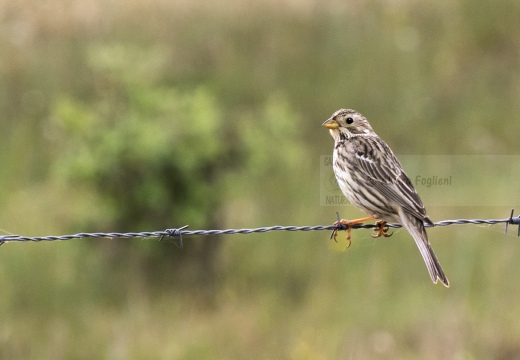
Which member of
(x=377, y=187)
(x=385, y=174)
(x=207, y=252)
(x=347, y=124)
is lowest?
(x=207, y=252)

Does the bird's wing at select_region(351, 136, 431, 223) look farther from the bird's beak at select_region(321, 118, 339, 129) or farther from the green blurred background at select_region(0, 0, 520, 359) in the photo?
the green blurred background at select_region(0, 0, 520, 359)

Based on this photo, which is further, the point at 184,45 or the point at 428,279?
the point at 184,45

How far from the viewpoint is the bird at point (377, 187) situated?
6.89m

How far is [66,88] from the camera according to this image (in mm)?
14273

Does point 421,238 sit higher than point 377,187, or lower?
lower

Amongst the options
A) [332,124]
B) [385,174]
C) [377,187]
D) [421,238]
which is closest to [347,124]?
[332,124]

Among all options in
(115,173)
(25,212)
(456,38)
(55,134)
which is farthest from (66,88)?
(456,38)

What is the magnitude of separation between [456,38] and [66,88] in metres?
6.59

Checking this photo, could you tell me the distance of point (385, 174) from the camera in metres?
7.19

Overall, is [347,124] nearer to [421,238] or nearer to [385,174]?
[385,174]

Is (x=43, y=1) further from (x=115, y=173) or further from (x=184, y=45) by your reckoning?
(x=115, y=173)

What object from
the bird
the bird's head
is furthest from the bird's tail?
the bird's head

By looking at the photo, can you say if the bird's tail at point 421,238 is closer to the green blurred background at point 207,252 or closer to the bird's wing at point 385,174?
the bird's wing at point 385,174

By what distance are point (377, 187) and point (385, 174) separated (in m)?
0.16
